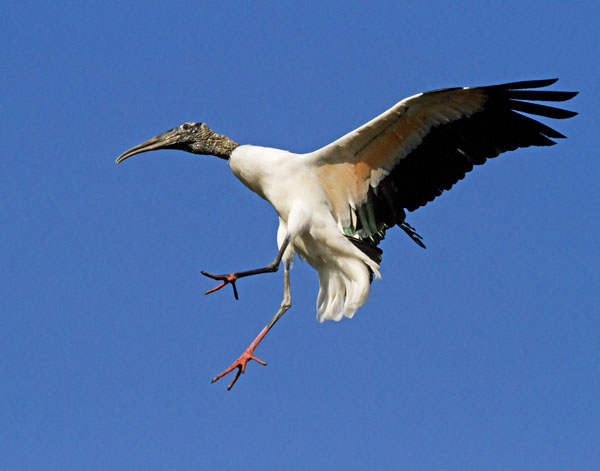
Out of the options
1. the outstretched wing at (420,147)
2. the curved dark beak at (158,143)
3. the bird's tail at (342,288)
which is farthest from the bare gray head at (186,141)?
the bird's tail at (342,288)

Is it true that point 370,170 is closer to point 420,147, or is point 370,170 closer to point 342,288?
point 420,147

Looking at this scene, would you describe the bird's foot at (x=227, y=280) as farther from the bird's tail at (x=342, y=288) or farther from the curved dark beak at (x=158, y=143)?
the curved dark beak at (x=158, y=143)

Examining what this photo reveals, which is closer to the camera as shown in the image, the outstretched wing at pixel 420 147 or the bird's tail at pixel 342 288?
the outstretched wing at pixel 420 147

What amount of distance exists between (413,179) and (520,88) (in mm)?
1355

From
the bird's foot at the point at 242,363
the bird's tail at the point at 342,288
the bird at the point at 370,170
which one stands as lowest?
the bird's foot at the point at 242,363

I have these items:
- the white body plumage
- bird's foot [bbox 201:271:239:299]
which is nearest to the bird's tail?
the white body plumage

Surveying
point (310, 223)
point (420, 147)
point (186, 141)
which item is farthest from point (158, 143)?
point (420, 147)

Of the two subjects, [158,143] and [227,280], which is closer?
[227,280]

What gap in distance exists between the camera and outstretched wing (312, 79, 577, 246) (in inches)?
458

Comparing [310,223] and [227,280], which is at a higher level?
[310,223]

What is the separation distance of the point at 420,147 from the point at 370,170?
1.74 feet

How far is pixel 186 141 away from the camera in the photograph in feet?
41.4

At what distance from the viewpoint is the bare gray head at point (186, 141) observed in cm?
1244

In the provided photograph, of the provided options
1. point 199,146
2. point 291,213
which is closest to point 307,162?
point 291,213
